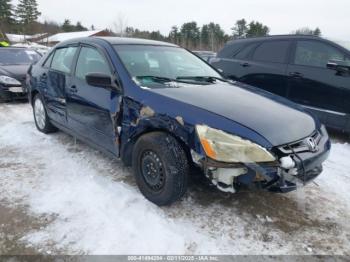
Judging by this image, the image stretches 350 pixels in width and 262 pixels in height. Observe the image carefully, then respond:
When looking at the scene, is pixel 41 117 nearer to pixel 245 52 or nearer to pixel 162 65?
pixel 162 65

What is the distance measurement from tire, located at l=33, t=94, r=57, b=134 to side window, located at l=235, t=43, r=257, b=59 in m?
3.96

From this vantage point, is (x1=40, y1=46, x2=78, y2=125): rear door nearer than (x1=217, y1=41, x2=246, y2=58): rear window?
Yes

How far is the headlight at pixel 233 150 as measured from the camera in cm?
222

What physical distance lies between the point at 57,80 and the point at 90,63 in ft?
2.78

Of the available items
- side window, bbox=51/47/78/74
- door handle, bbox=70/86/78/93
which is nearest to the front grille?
door handle, bbox=70/86/78/93

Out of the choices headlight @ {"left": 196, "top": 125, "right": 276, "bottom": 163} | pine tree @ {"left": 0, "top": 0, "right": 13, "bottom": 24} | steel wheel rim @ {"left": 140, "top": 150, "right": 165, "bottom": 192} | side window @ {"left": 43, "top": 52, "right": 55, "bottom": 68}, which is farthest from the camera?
pine tree @ {"left": 0, "top": 0, "right": 13, "bottom": 24}

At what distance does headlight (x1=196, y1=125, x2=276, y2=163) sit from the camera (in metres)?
2.22

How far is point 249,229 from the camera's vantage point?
2.56 meters

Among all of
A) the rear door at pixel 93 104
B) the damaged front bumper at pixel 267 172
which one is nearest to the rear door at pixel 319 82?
the damaged front bumper at pixel 267 172

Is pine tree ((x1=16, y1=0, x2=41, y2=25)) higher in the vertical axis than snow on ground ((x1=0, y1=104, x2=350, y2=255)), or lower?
higher

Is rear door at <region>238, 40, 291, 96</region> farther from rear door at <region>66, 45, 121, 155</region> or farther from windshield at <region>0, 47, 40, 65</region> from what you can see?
windshield at <region>0, 47, 40, 65</region>

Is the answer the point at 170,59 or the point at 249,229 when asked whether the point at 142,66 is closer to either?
the point at 170,59

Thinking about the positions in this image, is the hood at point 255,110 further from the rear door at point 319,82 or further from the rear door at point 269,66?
the rear door at point 269,66

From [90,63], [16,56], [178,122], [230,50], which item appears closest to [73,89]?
[90,63]
